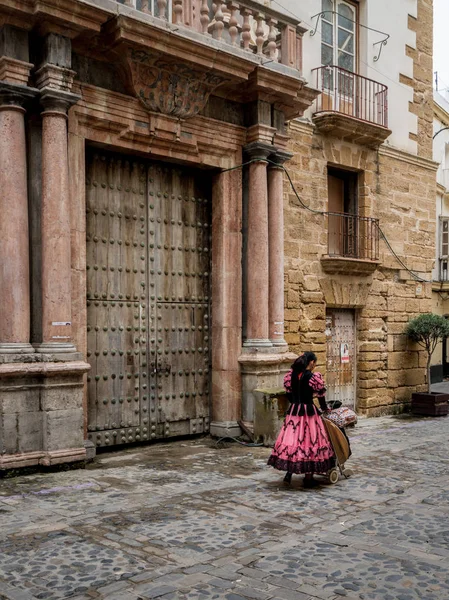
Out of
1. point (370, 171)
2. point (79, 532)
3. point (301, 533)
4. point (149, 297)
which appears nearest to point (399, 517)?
point (301, 533)

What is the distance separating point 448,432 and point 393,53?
23.8ft

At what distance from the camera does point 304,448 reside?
263 inches

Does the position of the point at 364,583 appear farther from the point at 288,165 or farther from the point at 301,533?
the point at 288,165

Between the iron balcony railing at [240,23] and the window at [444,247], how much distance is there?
1086cm

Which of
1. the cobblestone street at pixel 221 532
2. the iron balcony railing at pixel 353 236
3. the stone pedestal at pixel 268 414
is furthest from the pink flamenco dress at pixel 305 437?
the iron balcony railing at pixel 353 236

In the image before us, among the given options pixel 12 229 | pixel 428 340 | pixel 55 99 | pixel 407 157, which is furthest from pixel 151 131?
pixel 428 340

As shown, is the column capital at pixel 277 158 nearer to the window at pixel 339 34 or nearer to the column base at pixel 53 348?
the window at pixel 339 34

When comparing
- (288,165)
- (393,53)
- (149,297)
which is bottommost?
(149,297)

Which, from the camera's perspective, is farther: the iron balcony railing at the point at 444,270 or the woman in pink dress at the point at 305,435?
the iron balcony railing at the point at 444,270

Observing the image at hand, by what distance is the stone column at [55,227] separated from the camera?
24.6 feet

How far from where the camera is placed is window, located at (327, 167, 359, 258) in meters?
12.2

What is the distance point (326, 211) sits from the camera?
38.7ft

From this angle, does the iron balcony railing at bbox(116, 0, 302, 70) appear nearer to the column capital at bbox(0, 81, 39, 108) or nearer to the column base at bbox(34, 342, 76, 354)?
Answer: the column capital at bbox(0, 81, 39, 108)

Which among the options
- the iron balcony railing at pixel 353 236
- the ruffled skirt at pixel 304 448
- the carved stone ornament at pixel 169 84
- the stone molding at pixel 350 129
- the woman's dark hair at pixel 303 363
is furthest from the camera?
the iron balcony railing at pixel 353 236
